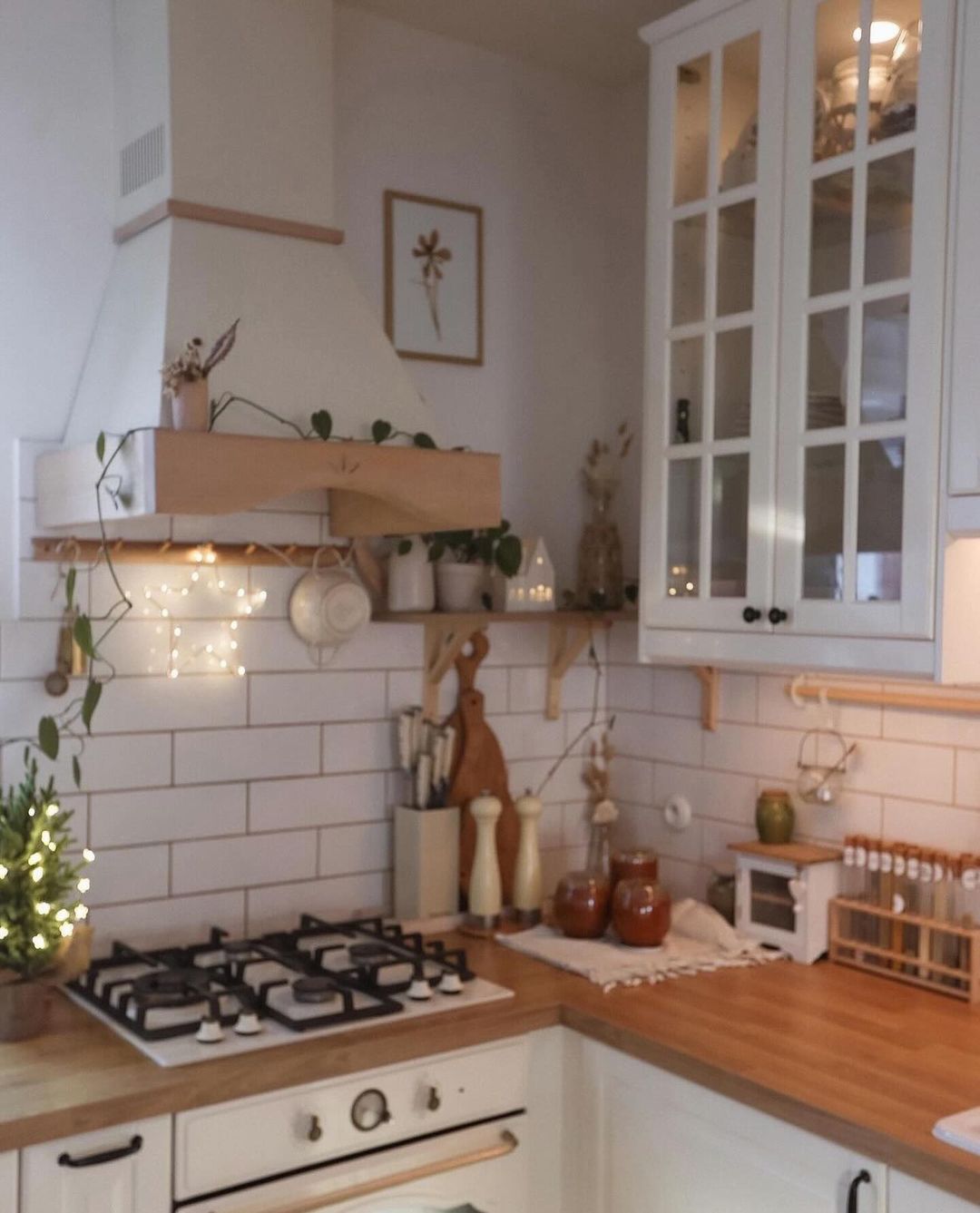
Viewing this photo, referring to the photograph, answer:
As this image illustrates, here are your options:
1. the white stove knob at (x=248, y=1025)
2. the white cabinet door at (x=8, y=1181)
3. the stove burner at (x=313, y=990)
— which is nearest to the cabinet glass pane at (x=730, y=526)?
the stove burner at (x=313, y=990)

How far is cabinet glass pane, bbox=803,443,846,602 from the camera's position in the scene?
7.08 feet

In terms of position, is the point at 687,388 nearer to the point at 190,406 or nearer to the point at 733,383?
the point at 733,383

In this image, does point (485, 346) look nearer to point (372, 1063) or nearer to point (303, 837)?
point (303, 837)

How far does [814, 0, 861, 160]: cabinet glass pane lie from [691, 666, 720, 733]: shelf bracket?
1038mm

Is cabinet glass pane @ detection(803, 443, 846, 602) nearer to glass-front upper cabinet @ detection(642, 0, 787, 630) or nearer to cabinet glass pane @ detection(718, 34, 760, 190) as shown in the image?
glass-front upper cabinet @ detection(642, 0, 787, 630)

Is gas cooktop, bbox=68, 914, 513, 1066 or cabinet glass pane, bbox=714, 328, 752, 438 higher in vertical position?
cabinet glass pane, bbox=714, 328, 752, 438

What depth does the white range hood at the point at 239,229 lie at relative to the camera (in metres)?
2.21

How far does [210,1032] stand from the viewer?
2.00m

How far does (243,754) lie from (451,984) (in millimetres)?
626

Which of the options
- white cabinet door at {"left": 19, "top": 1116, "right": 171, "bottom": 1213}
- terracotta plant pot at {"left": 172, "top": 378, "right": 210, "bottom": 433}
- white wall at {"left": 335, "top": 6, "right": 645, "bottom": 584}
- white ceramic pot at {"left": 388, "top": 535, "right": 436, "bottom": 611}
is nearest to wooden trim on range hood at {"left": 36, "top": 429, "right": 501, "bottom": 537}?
terracotta plant pot at {"left": 172, "top": 378, "right": 210, "bottom": 433}

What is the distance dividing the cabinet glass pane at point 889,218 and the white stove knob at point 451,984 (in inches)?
51.2

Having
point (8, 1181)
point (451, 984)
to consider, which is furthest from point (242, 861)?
point (8, 1181)

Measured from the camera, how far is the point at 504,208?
2947 mm

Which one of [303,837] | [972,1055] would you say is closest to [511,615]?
[303,837]
